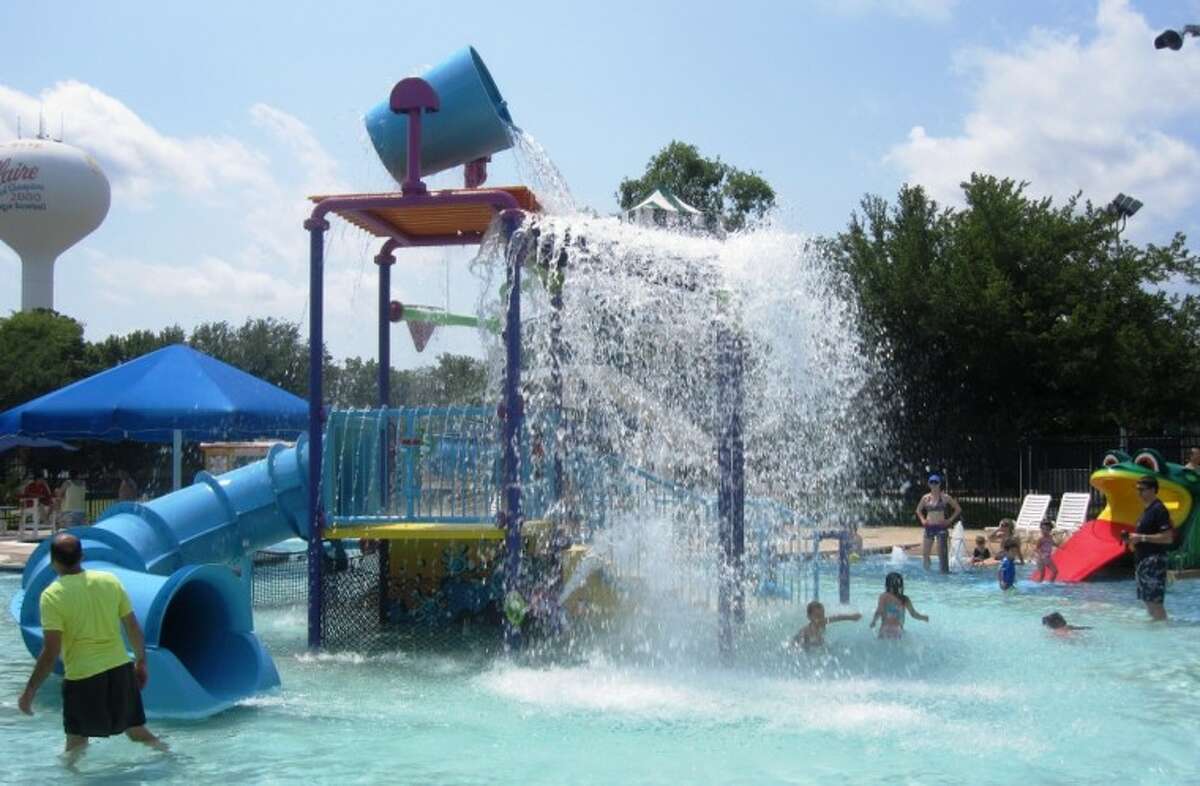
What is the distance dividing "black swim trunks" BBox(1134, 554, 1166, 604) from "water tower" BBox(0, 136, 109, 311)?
166 feet

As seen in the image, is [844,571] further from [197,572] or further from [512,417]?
[197,572]

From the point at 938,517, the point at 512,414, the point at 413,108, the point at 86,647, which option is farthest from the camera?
the point at 938,517

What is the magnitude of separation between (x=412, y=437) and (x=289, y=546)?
34.5 feet

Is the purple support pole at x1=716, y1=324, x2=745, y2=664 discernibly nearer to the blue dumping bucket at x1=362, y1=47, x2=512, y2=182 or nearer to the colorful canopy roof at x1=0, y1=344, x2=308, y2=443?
the blue dumping bucket at x1=362, y1=47, x2=512, y2=182

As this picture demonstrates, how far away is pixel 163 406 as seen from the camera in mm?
14797

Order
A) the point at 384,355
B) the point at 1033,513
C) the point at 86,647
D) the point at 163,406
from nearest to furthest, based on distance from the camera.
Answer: the point at 86,647
the point at 384,355
the point at 163,406
the point at 1033,513

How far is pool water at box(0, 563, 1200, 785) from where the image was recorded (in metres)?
6.24

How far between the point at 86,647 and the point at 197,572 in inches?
70.3

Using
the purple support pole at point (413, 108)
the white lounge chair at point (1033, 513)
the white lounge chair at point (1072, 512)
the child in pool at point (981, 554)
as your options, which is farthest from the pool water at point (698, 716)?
the white lounge chair at point (1033, 513)

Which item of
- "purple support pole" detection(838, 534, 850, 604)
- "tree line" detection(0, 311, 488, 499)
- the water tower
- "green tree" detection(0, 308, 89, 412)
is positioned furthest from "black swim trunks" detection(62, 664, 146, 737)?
the water tower

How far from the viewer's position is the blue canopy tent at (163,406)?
48.4ft

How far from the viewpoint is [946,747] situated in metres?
6.55

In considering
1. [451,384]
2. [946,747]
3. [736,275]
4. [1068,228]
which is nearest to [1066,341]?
[1068,228]

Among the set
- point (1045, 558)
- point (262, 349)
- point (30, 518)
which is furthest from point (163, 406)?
point (262, 349)
